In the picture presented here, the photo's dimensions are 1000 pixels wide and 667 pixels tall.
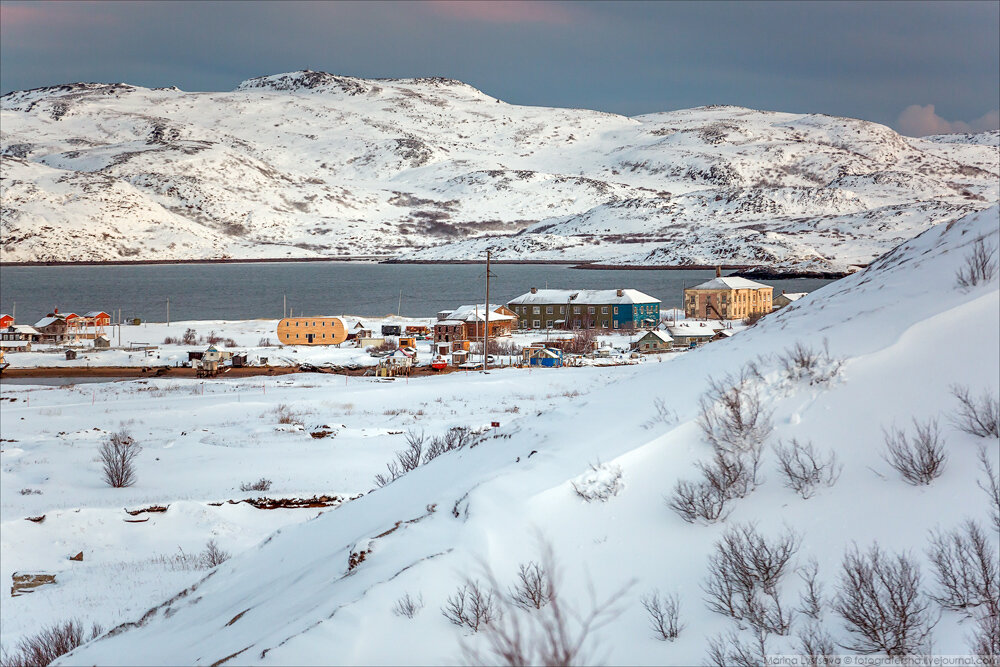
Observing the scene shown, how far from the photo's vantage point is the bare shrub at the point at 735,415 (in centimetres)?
806

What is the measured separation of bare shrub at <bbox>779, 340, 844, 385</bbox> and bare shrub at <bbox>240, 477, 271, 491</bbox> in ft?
54.2

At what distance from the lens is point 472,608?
6.48 metres

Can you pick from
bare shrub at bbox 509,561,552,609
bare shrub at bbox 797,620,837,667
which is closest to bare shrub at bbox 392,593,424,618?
bare shrub at bbox 509,561,552,609

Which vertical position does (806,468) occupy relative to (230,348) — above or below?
above

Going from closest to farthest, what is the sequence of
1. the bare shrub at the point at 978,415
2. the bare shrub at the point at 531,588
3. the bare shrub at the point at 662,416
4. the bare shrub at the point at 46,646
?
the bare shrub at the point at 531,588
the bare shrub at the point at 978,415
the bare shrub at the point at 662,416
the bare shrub at the point at 46,646

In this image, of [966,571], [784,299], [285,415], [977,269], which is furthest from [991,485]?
[784,299]

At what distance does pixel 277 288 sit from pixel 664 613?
141010mm

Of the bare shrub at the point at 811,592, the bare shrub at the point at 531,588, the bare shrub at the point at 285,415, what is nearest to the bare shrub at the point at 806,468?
the bare shrub at the point at 811,592

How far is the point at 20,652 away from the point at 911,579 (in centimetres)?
1276

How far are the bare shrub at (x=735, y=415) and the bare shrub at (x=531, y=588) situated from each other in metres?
2.36

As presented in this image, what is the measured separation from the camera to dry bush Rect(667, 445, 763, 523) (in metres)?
7.30

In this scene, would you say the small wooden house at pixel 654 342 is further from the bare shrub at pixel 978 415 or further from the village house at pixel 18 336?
the bare shrub at pixel 978 415

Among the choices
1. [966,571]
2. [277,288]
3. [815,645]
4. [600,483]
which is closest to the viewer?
[815,645]

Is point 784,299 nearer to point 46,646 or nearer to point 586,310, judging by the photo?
point 586,310
